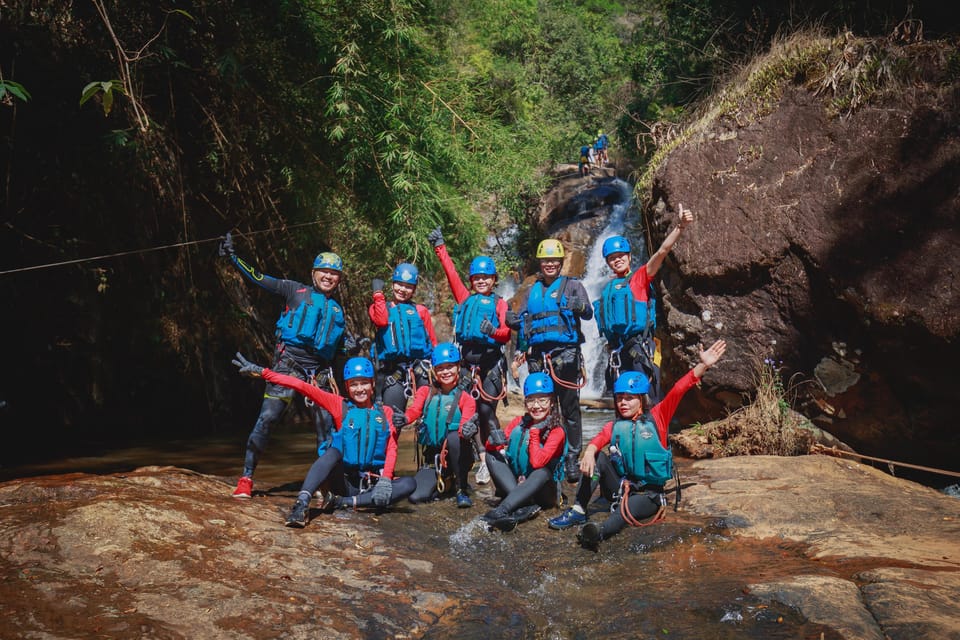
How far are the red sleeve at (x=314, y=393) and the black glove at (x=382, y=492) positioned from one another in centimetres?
57

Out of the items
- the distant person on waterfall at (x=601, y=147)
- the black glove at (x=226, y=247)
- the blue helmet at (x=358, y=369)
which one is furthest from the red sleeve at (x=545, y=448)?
the distant person on waterfall at (x=601, y=147)

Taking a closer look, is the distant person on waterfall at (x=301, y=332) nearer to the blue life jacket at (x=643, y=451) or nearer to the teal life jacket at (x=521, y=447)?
the teal life jacket at (x=521, y=447)

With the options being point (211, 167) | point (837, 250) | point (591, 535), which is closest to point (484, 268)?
point (591, 535)

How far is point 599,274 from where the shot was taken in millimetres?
16750

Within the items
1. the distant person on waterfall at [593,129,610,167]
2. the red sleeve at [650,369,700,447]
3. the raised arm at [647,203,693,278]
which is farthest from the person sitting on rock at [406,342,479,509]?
the distant person on waterfall at [593,129,610,167]

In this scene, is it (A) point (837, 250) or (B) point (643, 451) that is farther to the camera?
(A) point (837, 250)

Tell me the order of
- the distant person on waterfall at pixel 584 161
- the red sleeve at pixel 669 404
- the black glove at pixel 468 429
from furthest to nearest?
the distant person on waterfall at pixel 584 161 → the black glove at pixel 468 429 → the red sleeve at pixel 669 404

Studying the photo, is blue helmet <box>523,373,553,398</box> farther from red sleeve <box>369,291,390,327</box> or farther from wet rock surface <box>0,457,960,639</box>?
red sleeve <box>369,291,390,327</box>

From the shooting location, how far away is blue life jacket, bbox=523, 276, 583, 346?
634 centimetres

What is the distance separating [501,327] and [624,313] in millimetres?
1092

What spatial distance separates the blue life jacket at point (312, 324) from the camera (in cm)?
582

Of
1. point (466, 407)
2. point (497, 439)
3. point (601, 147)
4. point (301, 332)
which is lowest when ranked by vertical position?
point (497, 439)

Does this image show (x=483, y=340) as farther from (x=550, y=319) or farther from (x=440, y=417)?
(x=440, y=417)

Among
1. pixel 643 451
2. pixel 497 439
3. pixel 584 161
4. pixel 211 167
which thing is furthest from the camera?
pixel 584 161
